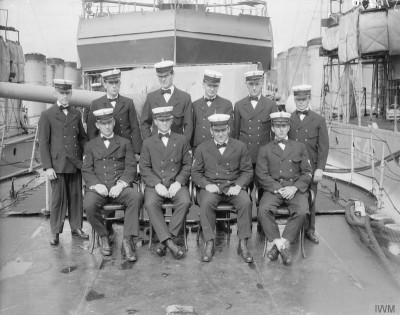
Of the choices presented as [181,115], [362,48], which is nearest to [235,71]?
[181,115]

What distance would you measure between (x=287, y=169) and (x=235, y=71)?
3208 millimetres

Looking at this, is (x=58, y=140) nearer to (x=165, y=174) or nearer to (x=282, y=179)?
(x=165, y=174)

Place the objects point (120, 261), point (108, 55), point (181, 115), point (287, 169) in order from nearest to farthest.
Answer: point (120, 261) < point (287, 169) < point (181, 115) < point (108, 55)

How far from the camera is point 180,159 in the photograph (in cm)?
488

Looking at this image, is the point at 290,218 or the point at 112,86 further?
the point at 112,86

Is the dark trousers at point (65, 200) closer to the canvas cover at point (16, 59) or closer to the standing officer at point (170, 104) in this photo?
the standing officer at point (170, 104)

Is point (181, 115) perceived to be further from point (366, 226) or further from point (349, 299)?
point (349, 299)

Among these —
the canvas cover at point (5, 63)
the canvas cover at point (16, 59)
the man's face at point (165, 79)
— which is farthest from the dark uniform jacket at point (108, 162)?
the canvas cover at point (16, 59)

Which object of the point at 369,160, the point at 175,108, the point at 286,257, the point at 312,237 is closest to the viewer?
the point at 286,257

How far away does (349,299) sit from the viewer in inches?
140

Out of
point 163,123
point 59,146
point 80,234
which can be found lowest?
point 80,234

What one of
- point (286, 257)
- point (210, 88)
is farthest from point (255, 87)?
point (286, 257)

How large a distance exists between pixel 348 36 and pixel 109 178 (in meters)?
12.9

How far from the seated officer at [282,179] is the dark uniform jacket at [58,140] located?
75.7 inches
